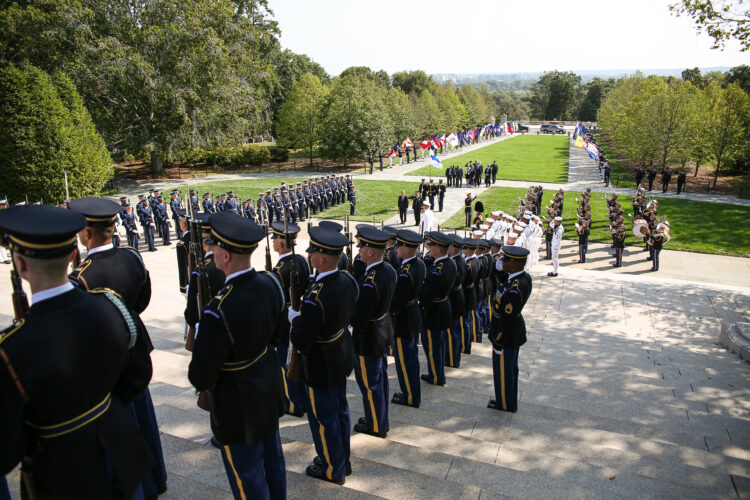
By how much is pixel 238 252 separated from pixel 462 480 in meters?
2.76

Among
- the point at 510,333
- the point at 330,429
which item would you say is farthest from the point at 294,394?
the point at 510,333

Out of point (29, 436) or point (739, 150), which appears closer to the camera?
point (29, 436)

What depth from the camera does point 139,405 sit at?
3818 millimetres

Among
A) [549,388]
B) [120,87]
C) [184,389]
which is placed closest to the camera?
[184,389]

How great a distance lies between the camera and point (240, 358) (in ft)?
11.0

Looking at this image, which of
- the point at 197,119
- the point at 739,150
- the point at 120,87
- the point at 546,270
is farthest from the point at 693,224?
the point at 120,87

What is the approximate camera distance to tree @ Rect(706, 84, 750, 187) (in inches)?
1190

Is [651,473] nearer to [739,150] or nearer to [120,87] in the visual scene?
[120,87]

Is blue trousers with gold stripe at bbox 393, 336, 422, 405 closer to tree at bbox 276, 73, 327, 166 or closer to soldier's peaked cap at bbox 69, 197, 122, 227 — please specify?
soldier's peaked cap at bbox 69, 197, 122, 227

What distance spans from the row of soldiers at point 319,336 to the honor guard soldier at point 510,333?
1 cm

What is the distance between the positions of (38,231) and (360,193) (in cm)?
2696

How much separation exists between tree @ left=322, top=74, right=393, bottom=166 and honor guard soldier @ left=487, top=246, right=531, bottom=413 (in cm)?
3196

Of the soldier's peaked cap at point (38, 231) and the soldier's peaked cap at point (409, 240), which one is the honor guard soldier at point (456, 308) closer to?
the soldier's peaked cap at point (409, 240)

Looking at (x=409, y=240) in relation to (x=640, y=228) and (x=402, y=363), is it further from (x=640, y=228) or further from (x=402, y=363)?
(x=640, y=228)
